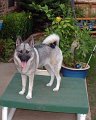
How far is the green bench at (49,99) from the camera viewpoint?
385 centimetres

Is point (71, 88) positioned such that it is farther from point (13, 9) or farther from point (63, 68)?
point (13, 9)

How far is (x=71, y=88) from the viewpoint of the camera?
4.57m

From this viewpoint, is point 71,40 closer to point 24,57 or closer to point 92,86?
point 92,86

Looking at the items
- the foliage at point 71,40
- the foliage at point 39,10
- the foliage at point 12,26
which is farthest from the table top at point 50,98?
the foliage at point 39,10

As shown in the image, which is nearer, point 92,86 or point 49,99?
point 49,99

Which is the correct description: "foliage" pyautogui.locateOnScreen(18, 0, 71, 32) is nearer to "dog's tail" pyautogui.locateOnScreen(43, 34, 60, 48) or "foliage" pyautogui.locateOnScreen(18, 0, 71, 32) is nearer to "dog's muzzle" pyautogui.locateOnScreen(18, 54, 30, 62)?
"dog's tail" pyautogui.locateOnScreen(43, 34, 60, 48)

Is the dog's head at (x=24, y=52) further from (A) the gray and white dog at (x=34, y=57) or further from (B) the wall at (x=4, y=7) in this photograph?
(B) the wall at (x=4, y=7)

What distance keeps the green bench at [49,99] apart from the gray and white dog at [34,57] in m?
0.13

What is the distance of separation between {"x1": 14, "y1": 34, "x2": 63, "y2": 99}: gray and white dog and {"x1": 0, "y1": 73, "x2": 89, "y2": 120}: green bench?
0.13 meters

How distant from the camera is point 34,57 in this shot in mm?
3873

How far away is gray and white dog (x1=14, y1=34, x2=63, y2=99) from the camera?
373cm

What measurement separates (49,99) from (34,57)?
1.93 ft

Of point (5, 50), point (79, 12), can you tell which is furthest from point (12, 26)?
point (79, 12)

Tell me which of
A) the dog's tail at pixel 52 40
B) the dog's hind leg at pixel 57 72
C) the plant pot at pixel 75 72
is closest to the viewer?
the dog's tail at pixel 52 40
